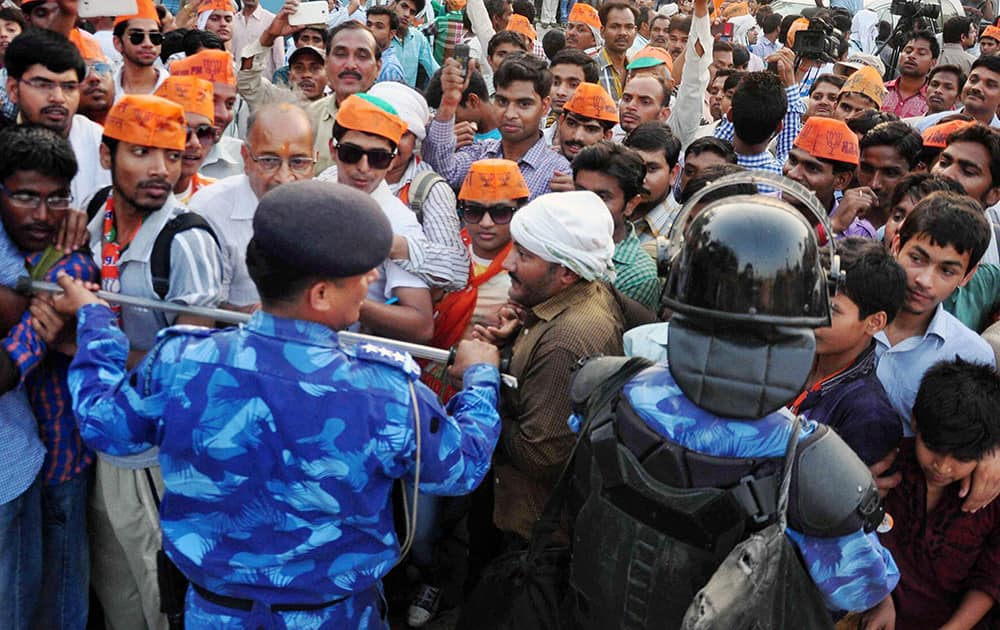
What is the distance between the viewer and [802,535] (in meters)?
1.99

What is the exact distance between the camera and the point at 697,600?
1.78 m

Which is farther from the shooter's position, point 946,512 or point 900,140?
point 900,140

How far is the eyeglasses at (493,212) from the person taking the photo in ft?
12.5

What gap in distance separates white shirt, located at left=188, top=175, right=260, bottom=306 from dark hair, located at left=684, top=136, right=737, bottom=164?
268 cm

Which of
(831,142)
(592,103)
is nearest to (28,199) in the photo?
(592,103)

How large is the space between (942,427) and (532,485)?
4.41 ft

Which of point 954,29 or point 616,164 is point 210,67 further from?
point 954,29

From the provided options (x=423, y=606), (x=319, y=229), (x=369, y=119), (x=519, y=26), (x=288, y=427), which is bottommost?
(x=423, y=606)

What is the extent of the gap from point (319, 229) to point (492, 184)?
6.05 feet

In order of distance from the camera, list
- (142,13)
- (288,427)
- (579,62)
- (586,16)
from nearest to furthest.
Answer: (288,427) < (142,13) < (579,62) < (586,16)

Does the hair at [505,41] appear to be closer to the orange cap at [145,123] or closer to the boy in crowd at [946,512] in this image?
the orange cap at [145,123]

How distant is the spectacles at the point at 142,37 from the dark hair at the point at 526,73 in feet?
6.99

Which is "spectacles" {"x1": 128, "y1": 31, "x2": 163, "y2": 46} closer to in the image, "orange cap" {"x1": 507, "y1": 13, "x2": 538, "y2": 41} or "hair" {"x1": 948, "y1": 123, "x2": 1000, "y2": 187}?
"orange cap" {"x1": 507, "y1": 13, "x2": 538, "y2": 41}

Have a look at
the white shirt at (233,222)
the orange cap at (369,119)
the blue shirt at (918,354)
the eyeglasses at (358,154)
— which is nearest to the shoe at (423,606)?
the white shirt at (233,222)
